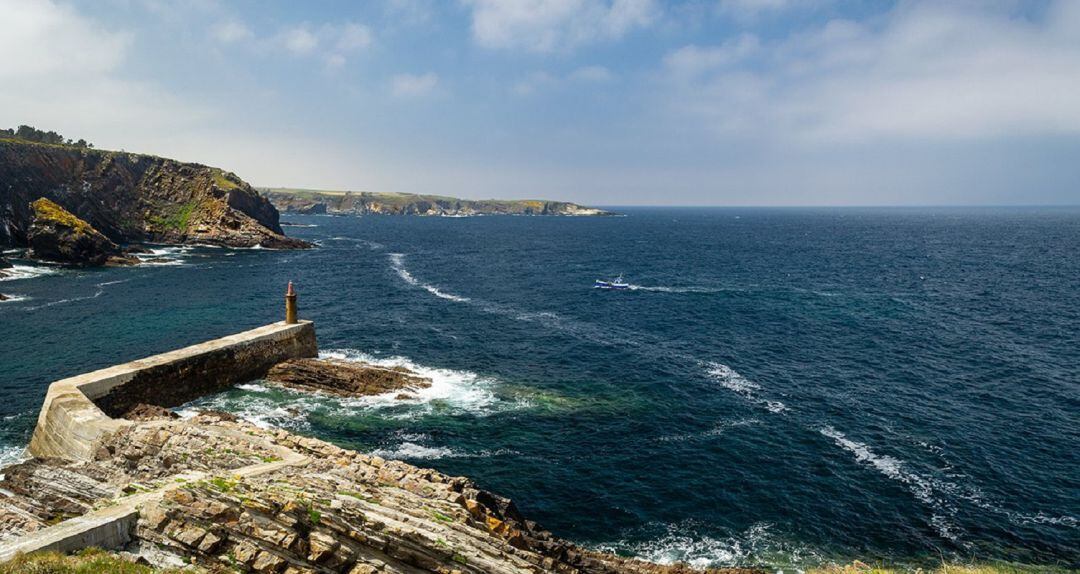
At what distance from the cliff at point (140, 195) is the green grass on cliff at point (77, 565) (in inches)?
4755

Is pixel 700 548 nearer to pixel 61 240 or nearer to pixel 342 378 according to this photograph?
pixel 342 378

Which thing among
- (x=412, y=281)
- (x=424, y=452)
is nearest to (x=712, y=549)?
(x=424, y=452)

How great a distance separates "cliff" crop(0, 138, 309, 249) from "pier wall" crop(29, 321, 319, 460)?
310ft

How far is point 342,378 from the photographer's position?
138ft

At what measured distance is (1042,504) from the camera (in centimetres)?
2816

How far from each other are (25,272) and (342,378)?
7466 cm

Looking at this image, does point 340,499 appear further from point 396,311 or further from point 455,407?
point 396,311

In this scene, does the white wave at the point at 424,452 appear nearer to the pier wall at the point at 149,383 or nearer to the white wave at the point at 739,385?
the pier wall at the point at 149,383

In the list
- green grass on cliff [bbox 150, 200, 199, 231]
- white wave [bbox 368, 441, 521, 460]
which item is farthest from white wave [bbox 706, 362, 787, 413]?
green grass on cliff [bbox 150, 200, 199, 231]

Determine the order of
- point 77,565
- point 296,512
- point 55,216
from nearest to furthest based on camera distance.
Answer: point 77,565, point 296,512, point 55,216

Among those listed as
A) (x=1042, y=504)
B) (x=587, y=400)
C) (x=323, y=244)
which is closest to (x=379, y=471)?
(x=587, y=400)

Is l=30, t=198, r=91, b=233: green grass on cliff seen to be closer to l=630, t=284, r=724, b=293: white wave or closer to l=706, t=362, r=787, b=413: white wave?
l=630, t=284, r=724, b=293: white wave

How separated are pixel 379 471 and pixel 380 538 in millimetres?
5009

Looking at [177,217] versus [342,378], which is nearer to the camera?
[342,378]
